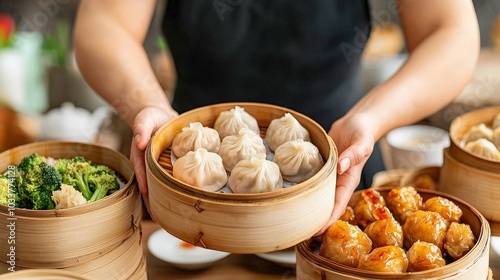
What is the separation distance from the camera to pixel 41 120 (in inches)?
190

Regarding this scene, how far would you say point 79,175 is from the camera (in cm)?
195

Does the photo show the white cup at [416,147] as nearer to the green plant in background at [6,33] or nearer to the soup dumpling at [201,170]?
the soup dumpling at [201,170]

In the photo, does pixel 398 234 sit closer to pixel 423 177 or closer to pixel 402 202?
pixel 402 202

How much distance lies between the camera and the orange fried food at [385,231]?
73.5 inches

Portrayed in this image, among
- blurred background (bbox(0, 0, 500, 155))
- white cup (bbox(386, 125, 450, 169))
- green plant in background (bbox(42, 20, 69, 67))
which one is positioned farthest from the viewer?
green plant in background (bbox(42, 20, 69, 67))

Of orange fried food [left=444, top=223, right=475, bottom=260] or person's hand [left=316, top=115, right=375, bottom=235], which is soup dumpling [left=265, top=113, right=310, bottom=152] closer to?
person's hand [left=316, top=115, right=375, bottom=235]

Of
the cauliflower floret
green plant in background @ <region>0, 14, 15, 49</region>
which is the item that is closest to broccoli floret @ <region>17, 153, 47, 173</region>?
the cauliflower floret

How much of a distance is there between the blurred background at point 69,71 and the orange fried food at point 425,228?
3.31 meters

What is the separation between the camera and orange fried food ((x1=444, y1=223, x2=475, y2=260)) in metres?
1.82

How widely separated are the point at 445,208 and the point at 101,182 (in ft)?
3.74

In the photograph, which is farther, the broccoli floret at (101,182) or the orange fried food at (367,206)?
the orange fried food at (367,206)

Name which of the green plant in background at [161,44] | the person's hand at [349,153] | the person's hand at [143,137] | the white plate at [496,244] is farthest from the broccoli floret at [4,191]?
the green plant in background at [161,44]

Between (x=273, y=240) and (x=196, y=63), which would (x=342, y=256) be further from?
(x=196, y=63)

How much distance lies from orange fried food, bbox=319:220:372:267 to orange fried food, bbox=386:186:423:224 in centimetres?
20
